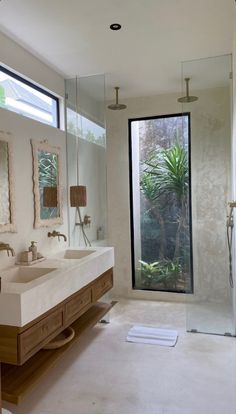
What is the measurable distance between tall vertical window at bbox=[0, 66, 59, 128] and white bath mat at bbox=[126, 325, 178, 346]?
2.40 meters

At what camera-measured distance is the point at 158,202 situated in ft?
15.3

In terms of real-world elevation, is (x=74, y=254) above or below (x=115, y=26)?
below

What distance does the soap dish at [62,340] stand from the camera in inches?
100

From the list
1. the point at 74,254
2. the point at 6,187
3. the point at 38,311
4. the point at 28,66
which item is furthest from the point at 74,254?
the point at 28,66

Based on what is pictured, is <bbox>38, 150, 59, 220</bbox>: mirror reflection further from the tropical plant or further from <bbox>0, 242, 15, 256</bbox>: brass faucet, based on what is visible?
the tropical plant

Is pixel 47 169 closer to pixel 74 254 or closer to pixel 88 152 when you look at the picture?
pixel 88 152

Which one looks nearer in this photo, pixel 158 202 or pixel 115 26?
pixel 115 26

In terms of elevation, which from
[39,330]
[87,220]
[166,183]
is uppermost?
[166,183]

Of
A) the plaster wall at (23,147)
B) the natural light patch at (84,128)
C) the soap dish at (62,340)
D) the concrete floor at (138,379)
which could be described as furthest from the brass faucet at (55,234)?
the natural light patch at (84,128)

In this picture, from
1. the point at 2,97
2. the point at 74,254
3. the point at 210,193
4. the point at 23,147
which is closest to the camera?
the point at 2,97

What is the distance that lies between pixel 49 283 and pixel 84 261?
64 centimetres

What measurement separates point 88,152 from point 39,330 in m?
2.27

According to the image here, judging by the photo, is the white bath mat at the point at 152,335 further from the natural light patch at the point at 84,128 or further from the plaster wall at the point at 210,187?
the natural light patch at the point at 84,128

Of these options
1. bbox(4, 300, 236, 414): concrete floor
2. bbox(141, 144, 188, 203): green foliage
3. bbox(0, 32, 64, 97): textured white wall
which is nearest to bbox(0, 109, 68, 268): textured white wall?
bbox(0, 32, 64, 97): textured white wall
